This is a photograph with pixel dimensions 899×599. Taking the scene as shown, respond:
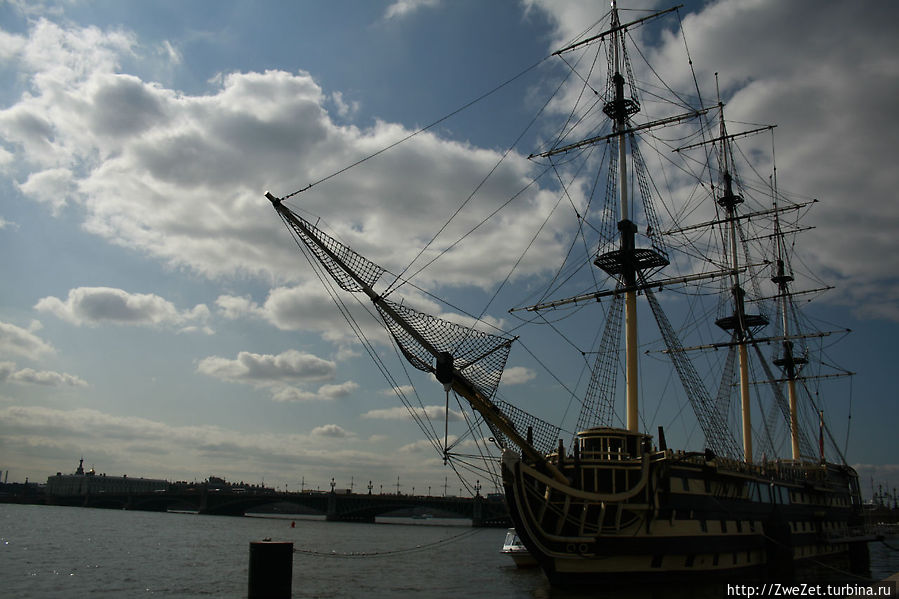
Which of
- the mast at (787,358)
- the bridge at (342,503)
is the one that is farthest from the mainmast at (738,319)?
the bridge at (342,503)

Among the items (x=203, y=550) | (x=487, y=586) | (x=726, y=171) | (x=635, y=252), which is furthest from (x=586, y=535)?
(x=726, y=171)

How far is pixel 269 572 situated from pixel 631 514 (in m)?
16.0

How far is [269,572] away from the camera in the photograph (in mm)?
19438

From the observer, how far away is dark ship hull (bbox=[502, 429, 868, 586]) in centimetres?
2828

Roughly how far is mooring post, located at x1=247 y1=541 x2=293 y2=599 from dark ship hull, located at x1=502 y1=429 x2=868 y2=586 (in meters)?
11.6

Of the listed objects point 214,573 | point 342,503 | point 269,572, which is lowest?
point 342,503

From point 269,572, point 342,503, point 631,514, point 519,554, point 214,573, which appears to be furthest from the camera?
point 342,503

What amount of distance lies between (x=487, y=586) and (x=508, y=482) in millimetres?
9682

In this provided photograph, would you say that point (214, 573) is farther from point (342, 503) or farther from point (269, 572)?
point (342, 503)

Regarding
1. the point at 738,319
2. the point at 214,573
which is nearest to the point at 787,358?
the point at 738,319

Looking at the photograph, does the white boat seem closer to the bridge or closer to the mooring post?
the mooring post

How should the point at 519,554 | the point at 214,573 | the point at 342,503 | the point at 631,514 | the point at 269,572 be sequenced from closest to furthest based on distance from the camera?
the point at 269,572 → the point at 631,514 → the point at 214,573 → the point at 519,554 → the point at 342,503

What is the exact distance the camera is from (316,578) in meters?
Answer: 35.2

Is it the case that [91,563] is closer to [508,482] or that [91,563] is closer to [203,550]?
[203,550]
